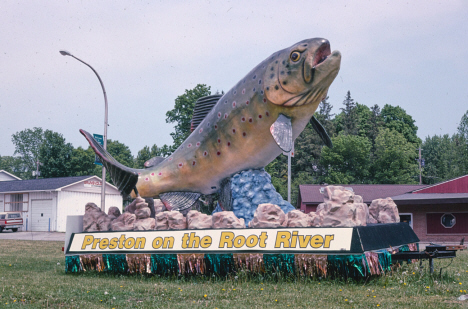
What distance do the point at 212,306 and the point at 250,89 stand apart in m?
4.63

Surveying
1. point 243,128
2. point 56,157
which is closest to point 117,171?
point 243,128

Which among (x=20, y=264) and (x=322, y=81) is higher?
(x=322, y=81)

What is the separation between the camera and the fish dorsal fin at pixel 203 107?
421 inches

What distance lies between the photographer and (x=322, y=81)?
8.48 metres

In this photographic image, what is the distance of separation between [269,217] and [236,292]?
155cm

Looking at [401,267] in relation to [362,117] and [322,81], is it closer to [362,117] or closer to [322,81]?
[322,81]

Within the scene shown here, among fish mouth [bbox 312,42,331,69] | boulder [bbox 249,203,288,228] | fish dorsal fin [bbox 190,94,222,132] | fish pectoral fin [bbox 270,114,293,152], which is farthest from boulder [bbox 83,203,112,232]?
fish mouth [bbox 312,42,331,69]

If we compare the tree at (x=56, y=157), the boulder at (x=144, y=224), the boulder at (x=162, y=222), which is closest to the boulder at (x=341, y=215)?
the boulder at (x=162, y=222)

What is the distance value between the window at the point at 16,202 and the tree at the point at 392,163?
2878 cm

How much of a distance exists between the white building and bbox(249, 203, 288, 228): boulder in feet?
92.2

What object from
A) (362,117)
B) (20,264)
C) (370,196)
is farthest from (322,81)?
(362,117)

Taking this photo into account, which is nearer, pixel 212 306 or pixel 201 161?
pixel 212 306

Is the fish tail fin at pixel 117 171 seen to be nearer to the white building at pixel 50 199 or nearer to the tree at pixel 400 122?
the white building at pixel 50 199

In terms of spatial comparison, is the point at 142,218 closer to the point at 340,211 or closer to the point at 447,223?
the point at 340,211
